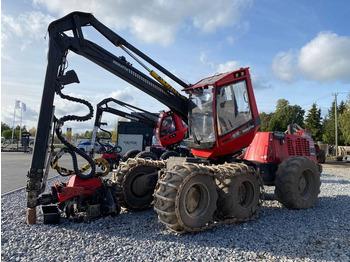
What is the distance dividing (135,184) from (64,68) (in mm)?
2892

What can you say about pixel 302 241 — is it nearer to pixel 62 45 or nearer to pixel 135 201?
pixel 135 201

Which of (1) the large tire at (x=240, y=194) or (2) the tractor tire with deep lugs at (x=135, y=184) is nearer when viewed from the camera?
(1) the large tire at (x=240, y=194)

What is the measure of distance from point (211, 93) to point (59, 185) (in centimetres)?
357

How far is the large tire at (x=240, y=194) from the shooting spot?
573 cm

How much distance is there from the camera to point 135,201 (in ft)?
22.5

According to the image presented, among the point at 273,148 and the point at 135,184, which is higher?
the point at 273,148

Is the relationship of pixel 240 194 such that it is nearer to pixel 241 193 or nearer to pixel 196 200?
pixel 241 193

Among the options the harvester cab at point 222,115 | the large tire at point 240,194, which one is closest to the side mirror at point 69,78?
the harvester cab at point 222,115

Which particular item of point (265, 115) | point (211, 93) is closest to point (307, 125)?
point (265, 115)

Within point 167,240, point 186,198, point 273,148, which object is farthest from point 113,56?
point 273,148

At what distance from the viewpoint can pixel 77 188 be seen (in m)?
5.80

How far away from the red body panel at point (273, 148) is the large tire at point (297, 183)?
26.4 inches

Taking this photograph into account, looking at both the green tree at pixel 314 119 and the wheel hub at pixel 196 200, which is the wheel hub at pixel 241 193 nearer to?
the wheel hub at pixel 196 200

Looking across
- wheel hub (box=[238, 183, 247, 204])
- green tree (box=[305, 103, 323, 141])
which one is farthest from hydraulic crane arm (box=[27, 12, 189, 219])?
green tree (box=[305, 103, 323, 141])
